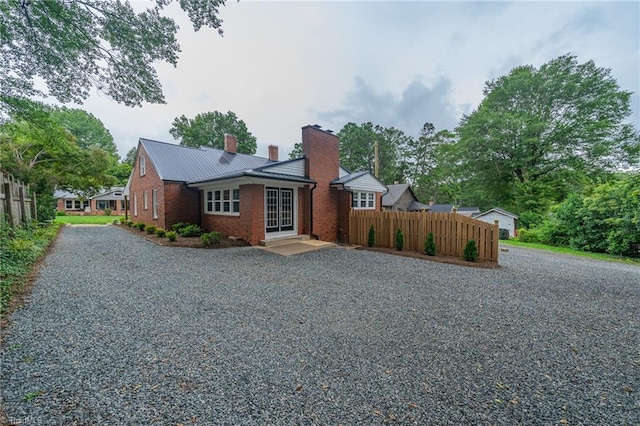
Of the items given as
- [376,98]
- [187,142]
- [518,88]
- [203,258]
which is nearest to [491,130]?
[518,88]

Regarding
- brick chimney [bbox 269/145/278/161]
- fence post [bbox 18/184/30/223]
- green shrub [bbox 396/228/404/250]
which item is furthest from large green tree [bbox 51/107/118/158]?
green shrub [bbox 396/228/404/250]

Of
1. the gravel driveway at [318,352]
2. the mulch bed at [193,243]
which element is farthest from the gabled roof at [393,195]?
the gravel driveway at [318,352]

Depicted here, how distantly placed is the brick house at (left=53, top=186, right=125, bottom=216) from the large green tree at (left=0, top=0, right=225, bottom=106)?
33.7m

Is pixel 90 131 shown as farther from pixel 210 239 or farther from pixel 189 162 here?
pixel 210 239

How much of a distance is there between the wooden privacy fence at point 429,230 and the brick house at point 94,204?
36.6 meters

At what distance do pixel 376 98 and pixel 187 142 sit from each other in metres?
31.1

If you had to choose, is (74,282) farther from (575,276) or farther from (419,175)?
(419,175)

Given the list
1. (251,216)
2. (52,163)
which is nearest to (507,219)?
(251,216)

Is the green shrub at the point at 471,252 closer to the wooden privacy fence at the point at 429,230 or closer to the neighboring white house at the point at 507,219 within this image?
the wooden privacy fence at the point at 429,230

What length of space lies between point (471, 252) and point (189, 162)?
1494cm

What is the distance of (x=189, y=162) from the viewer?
14984mm

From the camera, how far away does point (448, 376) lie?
2496 millimetres

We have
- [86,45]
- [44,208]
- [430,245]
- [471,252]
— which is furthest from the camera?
[44,208]

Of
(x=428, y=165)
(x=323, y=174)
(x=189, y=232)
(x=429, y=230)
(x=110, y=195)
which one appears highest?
(x=428, y=165)
